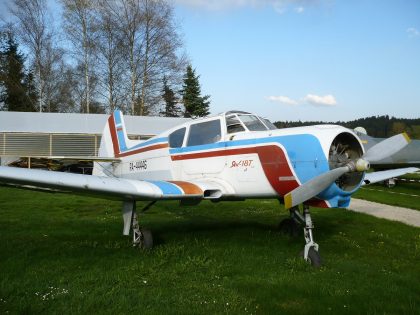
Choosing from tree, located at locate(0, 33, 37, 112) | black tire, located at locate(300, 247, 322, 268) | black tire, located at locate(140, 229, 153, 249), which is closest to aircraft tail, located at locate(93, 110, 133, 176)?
black tire, located at locate(140, 229, 153, 249)

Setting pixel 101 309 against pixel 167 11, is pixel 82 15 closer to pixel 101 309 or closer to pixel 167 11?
pixel 167 11

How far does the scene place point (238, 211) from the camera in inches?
484

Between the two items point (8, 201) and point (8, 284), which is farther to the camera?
point (8, 201)

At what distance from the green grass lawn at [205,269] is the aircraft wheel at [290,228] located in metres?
0.23

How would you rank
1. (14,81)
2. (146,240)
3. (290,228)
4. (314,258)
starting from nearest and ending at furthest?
(314,258), (146,240), (290,228), (14,81)

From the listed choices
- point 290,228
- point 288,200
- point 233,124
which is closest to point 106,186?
point 233,124

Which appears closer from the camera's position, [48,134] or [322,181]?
[322,181]

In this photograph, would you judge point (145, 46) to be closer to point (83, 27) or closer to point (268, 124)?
point (83, 27)

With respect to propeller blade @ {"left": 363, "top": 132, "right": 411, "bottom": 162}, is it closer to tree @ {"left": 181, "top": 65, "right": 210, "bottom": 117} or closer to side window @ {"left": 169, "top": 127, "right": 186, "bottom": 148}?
side window @ {"left": 169, "top": 127, "right": 186, "bottom": 148}

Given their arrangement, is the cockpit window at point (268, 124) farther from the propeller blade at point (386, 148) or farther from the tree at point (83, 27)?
the tree at point (83, 27)

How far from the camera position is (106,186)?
5.94m

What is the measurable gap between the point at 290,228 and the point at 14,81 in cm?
3806

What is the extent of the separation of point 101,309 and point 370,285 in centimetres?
331

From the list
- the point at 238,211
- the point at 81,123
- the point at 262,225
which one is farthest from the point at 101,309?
the point at 81,123
